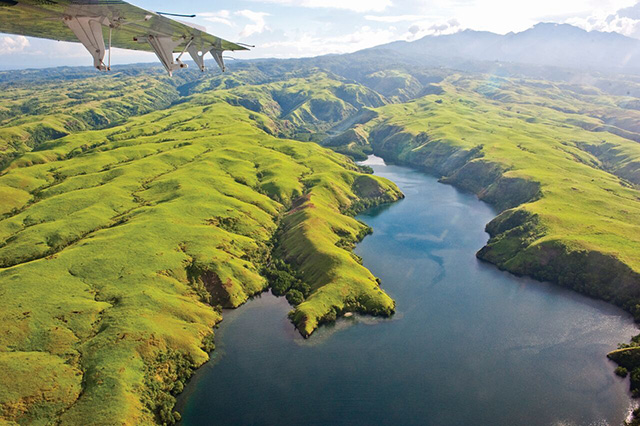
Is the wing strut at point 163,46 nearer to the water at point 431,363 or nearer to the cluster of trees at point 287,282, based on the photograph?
the water at point 431,363

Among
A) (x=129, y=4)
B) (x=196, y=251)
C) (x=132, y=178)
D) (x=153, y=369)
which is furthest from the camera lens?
(x=132, y=178)

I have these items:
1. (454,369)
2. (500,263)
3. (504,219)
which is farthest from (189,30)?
(504,219)

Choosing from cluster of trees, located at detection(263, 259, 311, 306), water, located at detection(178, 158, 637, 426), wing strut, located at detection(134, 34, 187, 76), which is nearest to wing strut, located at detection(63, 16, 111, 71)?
wing strut, located at detection(134, 34, 187, 76)

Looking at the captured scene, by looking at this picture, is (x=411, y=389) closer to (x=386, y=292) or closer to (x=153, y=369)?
(x=386, y=292)

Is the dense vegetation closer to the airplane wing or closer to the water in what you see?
the water

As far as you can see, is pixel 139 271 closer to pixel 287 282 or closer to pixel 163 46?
pixel 287 282

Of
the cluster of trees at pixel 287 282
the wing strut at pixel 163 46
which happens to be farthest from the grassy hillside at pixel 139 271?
the wing strut at pixel 163 46
